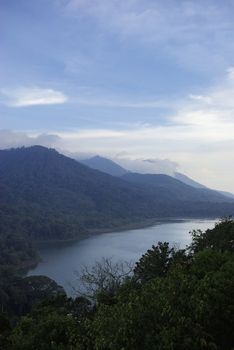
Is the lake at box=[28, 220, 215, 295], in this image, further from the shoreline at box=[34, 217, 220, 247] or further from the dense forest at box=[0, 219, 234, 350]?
the dense forest at box=[0, 219, 234, 350]

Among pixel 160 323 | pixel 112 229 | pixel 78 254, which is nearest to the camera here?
pixel 160 323

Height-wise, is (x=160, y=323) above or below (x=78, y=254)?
above

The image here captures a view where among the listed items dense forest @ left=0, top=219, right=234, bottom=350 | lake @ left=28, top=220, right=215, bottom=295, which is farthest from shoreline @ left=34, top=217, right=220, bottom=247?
dense forest @ left=0, top=219, right=234, bottom=350

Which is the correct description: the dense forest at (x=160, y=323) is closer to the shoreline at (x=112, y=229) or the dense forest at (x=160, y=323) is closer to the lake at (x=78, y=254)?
the lake at (x=78, y=254)

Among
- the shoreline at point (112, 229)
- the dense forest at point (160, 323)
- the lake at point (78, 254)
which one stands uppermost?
the dense forest at point (160, 323)

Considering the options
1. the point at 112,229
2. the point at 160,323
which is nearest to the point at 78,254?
the point at 112,229

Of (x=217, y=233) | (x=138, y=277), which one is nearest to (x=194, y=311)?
(x=138, y=277)

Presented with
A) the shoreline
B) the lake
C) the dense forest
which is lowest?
the lake

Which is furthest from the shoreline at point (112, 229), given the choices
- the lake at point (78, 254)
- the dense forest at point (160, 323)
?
the dense forest at point (160, 323)

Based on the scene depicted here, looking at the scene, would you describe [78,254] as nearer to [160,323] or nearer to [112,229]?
[112,229]

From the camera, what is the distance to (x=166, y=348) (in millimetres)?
7961

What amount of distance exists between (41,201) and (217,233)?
162542 millimetres

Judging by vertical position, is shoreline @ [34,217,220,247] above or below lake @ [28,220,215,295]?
above

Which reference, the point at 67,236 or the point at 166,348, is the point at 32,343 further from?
the point at 67,236
